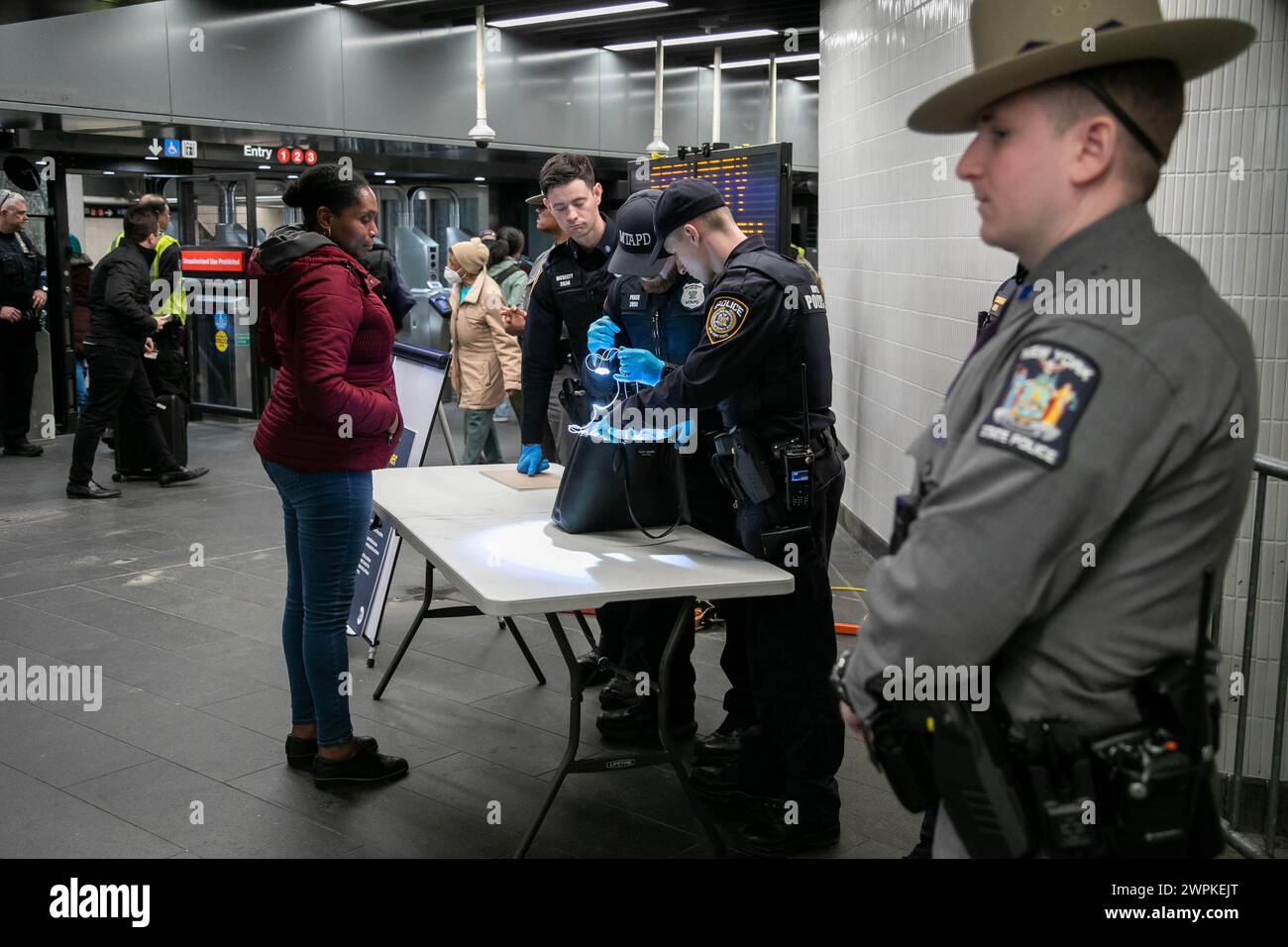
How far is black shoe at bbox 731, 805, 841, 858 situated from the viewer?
9.76 ft

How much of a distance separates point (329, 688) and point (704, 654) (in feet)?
5.64

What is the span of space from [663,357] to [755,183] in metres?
2.62

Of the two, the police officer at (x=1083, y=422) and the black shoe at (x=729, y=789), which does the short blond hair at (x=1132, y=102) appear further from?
the black shoe at (x=729, y=789)

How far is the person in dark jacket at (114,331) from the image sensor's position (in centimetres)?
734

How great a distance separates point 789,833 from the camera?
2.99 meters

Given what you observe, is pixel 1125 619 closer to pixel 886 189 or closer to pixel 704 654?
pixel 704 654

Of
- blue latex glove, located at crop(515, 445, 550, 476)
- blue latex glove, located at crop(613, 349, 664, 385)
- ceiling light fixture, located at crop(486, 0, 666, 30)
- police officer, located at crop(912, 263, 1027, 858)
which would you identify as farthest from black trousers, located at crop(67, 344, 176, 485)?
police officer, located at crop(912, 263, 1027, 858)

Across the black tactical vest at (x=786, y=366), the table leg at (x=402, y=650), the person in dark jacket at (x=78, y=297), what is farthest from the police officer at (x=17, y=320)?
the black tactical vest at (x=786, y=366)

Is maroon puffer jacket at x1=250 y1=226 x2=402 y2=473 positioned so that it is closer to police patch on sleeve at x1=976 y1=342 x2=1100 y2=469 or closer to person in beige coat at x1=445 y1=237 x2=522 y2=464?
police patch on sleeve at x1=976 y1=342 x2=1100 y2=469

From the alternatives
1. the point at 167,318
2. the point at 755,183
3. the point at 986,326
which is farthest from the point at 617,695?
the point at 167,318

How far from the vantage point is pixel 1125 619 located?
50.4 inches

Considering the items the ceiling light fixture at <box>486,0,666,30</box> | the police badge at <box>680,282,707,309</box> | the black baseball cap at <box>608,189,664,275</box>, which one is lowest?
the police badge at <box>680,282,707,309</box>

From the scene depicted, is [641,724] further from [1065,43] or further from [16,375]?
[16,375]

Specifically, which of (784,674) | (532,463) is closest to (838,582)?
(532,463)
